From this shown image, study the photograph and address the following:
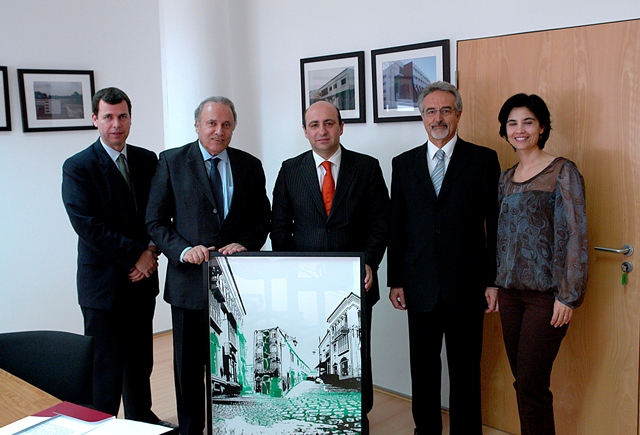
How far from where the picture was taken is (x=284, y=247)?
3219 mm

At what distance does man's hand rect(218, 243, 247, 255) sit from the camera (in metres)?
2.74

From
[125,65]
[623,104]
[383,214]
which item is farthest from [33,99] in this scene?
[623,104]

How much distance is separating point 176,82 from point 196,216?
172 centimetres

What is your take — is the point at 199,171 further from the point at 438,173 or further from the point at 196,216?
the point at 438,173

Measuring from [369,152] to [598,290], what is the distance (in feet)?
5.33

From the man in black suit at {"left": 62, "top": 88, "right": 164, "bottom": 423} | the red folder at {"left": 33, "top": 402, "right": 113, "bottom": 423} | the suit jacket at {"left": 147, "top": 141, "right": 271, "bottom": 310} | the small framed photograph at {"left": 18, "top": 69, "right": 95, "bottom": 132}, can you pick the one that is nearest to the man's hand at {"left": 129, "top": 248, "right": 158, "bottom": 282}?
the man in black suit at {"left": 62, "top": 88, "right": 164, "bottom": 423}

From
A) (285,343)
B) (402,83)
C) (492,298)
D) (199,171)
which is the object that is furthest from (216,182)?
(492,298)

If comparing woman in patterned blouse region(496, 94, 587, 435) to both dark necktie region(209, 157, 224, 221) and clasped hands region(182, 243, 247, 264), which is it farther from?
dark necktie region(209, 157, 224, 221)

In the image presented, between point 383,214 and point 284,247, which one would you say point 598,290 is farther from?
point 284,247

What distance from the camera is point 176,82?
4391mm

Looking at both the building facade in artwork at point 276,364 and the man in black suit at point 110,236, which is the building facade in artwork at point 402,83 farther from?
the building facade in artwork at point 276,364

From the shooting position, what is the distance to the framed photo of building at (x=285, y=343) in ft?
8.38

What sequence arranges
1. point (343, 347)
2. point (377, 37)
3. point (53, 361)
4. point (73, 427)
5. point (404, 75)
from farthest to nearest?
point (377, 37) → point (404, 75) → point (343, 347) → point (53, 361) → point (73, 427)

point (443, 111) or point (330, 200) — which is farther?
point (330, 200)
